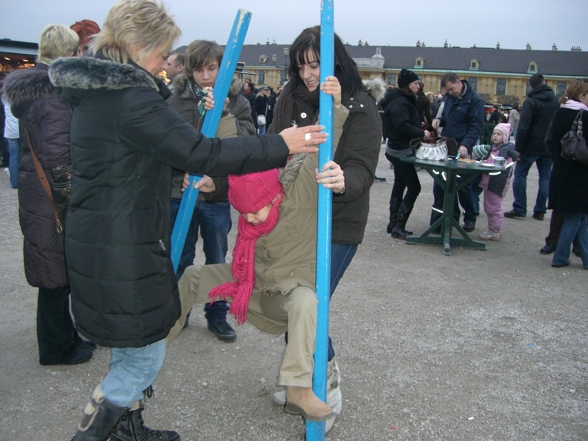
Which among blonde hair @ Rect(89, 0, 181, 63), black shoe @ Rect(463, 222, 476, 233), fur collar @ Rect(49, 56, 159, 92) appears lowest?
black shoe @ Rect(463, 222, 476, 233)

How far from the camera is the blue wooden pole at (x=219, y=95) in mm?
2602

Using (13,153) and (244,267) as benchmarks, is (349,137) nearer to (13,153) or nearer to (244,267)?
(244,267)

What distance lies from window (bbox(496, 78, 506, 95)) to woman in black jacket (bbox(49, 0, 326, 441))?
9475cm

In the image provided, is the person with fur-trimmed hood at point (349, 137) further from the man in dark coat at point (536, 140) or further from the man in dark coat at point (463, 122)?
the man in dark coat at point (536, 140)

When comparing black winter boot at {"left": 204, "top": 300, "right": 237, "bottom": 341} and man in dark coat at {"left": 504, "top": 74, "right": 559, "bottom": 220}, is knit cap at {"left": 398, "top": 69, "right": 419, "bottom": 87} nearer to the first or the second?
man in dark coat at {"left": 504, "top": 74, "right": 559, "bottom": 220}

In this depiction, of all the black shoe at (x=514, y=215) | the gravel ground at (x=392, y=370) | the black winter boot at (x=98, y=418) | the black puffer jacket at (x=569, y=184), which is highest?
the black puffer jacket at (x=569, y=184)

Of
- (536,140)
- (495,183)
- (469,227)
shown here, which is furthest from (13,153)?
(536,140)

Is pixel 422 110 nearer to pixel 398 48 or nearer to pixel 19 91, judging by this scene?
pixel 19 91

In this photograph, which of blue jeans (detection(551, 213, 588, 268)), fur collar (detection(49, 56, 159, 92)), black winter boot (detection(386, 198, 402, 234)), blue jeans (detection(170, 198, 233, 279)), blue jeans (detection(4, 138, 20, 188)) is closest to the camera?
fur collar (detection(49, 56, 159, 92))

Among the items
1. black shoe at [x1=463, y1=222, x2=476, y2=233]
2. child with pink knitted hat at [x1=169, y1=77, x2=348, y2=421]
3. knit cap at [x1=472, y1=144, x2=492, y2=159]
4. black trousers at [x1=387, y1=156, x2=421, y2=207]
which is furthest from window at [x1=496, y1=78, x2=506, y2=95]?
child with pink knitted hat at [x1=169, y1=77, x2=348, y2=421]

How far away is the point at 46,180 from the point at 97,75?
1.53 meters

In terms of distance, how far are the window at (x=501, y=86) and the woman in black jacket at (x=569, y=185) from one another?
Result: 89.7 meters

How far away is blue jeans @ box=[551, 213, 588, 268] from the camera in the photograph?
5.92m

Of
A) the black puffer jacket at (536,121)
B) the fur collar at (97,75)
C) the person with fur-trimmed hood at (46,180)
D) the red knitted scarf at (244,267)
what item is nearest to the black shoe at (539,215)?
the black puffer jacket at (536,121)
